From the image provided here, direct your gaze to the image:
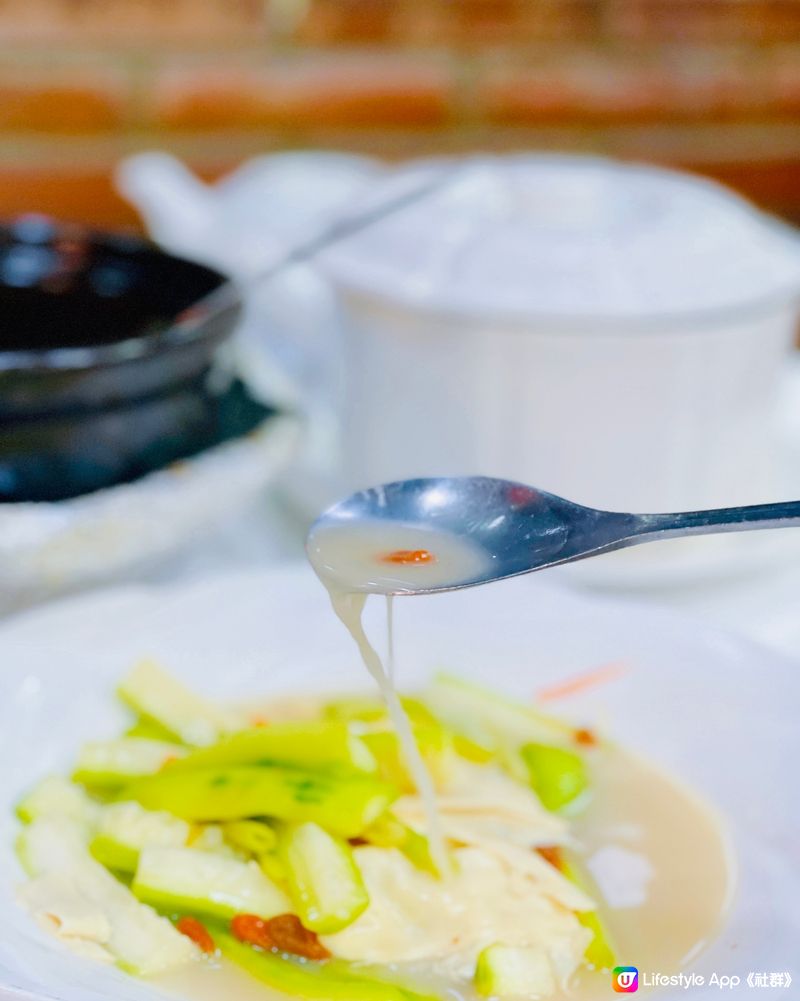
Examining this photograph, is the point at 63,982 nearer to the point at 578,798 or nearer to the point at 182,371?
the point at 578,798

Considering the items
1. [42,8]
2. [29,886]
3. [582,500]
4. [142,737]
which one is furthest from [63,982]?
[42,8]

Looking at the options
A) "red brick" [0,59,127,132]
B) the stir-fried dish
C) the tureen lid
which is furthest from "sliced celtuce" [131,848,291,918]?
"red brick" [0,59,127,132]

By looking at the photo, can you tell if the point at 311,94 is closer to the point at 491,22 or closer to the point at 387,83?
the point at 387,83

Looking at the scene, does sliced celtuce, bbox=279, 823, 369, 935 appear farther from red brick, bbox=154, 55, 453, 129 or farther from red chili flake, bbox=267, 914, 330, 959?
red brick, bbox=154, 55, 453, 129

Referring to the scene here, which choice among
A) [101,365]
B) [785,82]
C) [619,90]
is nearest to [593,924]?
[101,365]

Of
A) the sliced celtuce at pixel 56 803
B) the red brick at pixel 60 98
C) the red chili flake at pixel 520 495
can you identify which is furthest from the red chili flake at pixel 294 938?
the red brick at pixel 60 98

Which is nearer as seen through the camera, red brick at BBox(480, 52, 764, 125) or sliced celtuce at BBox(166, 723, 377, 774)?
sliced celtuce at BBox(166, 723, 377, 774)
